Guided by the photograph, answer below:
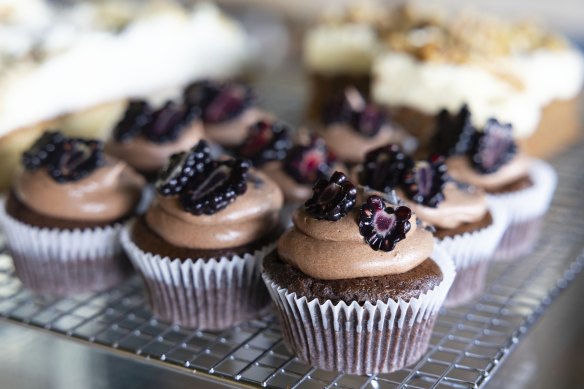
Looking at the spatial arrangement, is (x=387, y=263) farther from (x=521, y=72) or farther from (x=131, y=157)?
(x=521, y=72)

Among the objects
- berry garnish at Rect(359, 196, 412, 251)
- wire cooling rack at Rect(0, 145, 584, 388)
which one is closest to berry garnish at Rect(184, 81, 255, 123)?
wire cooling rack at Rect(0, 145, 584, 388)

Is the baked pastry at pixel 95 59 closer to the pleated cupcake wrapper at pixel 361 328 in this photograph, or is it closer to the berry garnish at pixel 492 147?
the pleated cupcake wrapper at pixel 361 328

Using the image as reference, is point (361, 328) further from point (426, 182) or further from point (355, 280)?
point (426, 182)

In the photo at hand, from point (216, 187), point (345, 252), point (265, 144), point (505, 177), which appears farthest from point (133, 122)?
point (505, 177)

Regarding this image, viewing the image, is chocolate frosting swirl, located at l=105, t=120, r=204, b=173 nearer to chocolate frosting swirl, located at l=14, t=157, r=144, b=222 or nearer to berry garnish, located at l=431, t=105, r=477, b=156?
chocolate frosting swirl, located at l=14, t=157, r=144, b=222

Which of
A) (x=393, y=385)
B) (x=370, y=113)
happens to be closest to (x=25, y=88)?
(x=370, y=113)
